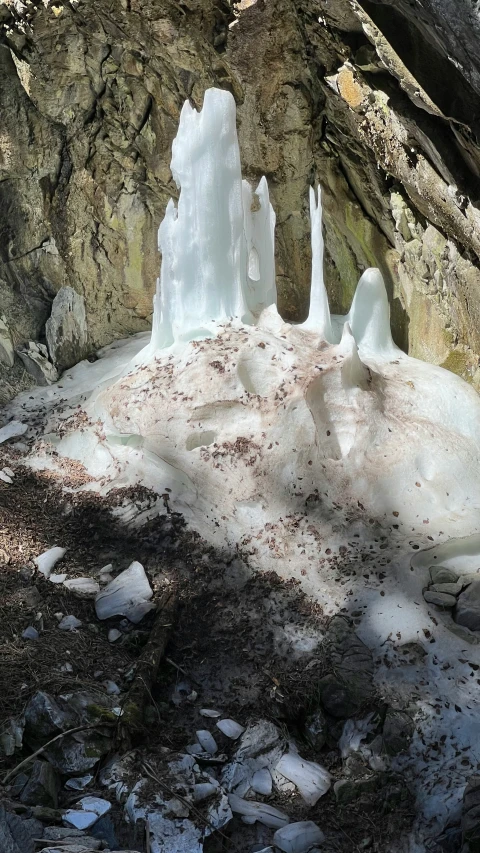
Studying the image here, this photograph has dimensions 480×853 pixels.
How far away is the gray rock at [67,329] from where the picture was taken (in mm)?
→ 7746

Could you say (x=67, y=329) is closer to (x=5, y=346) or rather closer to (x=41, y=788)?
(x=5, y=346)

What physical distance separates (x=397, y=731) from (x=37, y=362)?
16.6 feet

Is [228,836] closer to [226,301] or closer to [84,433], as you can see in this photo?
[84,433]

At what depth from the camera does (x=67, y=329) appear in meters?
7.88

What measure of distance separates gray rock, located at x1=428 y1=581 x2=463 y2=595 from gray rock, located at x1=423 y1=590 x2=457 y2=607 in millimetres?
32

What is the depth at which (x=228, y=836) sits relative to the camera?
3500 mm

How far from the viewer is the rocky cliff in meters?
5.64

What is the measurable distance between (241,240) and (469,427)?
2.40 m

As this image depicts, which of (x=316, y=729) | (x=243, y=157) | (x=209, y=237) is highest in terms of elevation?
(x=243, y=157)

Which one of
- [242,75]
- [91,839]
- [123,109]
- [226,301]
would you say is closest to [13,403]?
[226,301]

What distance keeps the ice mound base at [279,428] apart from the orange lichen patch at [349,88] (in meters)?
0.88

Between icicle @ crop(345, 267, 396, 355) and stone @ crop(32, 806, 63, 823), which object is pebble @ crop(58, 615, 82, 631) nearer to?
stone @ crop(32, 806, 63, 823)

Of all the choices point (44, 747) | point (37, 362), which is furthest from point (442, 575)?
point (37, 362)

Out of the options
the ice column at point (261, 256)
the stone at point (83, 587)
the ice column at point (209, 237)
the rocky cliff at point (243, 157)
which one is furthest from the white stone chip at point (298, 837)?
the ice column at point (261, 256)
